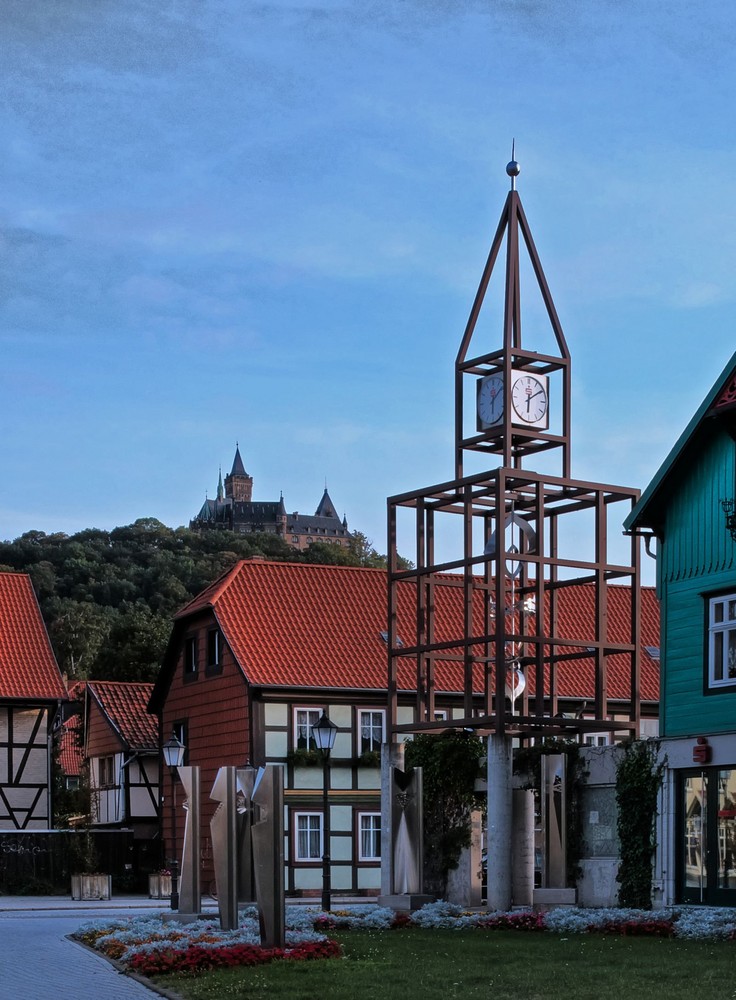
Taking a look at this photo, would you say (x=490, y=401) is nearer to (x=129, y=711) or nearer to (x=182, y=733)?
(x=182, y=733)

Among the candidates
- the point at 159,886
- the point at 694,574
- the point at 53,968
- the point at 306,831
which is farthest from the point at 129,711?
the point at 53,968

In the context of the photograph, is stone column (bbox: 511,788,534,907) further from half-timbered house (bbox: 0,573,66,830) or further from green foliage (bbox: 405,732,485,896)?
half-timbered house (bbox: 0,573,66,830)

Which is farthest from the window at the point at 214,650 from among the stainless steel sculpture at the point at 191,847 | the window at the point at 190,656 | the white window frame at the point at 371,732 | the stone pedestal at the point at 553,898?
the stainless steel sculpture at the point at 191,847

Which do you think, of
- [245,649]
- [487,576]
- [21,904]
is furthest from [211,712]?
[487,576]

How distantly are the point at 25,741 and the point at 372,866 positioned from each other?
1146cm

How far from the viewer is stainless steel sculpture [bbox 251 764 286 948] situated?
745 inches

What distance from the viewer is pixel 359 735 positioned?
1735 inches

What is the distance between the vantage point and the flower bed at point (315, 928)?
18.5 m

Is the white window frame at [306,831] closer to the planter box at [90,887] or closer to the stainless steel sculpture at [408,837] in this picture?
the planter box at [90,887]

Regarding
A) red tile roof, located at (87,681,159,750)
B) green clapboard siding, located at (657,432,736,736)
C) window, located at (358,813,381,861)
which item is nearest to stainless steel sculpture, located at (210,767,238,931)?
green clapboard siding, located at (657,432,736,736)

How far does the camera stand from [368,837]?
4356 centimetres

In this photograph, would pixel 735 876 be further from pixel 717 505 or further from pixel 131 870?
pixel 131 870

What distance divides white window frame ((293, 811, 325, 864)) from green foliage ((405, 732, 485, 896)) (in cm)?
994

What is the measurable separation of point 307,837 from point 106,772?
14.1m
